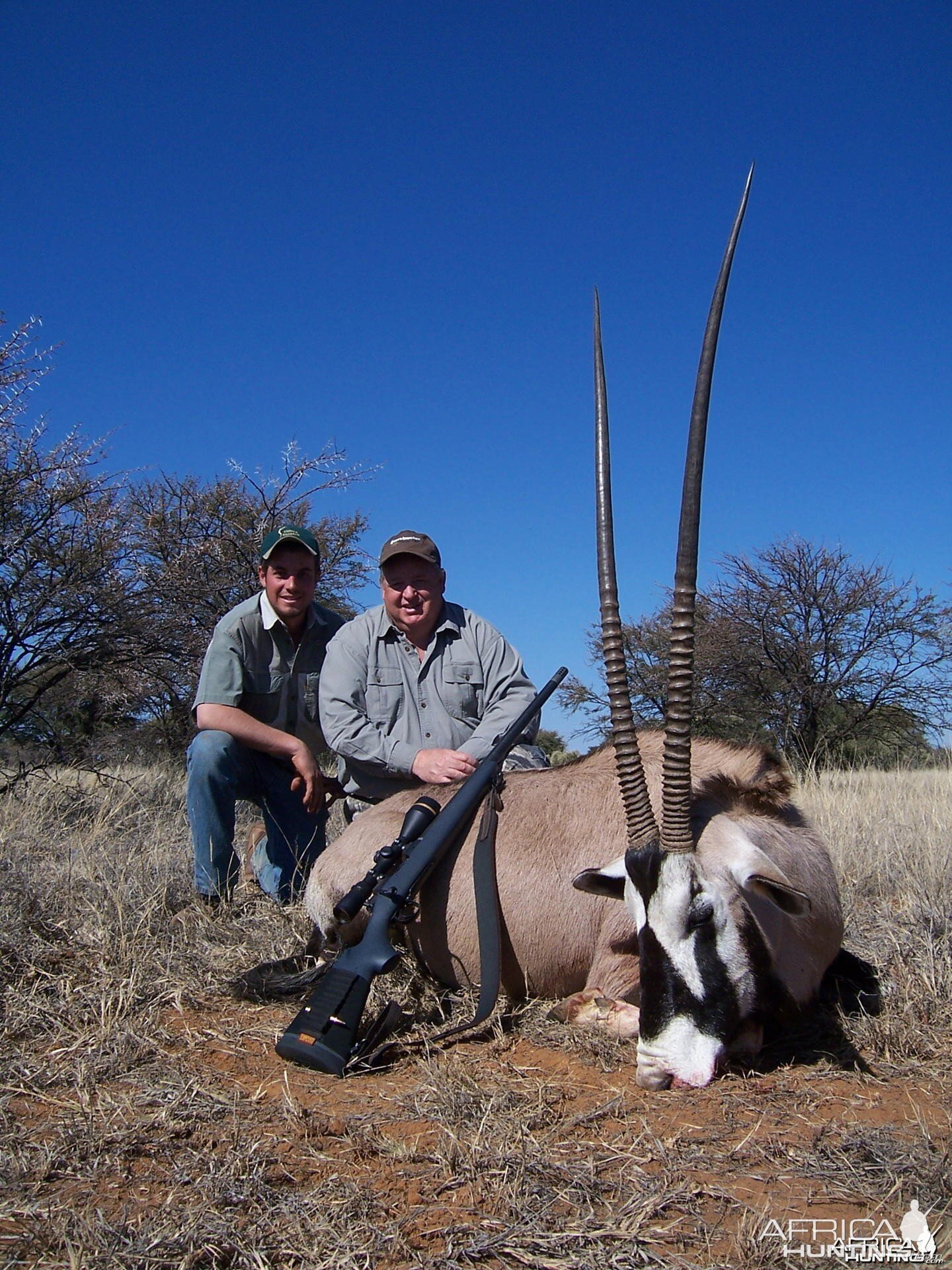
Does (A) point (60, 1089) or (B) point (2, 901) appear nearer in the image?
(A) point (60, 1089)

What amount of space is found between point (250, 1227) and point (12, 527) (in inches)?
230

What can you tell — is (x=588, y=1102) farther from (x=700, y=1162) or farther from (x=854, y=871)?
(x=854, y=871)

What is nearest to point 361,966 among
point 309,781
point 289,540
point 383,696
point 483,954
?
point 483,954

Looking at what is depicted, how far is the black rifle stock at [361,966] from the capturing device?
109 inches

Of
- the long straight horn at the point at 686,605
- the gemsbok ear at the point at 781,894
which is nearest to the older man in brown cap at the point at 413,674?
the long straight horn at the point at 686,605

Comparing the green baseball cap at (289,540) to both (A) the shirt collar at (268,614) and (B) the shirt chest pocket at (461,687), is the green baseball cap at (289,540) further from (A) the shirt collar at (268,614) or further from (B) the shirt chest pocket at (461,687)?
(B) the shirt chest pocket at (461,687)

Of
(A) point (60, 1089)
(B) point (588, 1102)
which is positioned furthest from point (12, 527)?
(B) point (588, 1102)

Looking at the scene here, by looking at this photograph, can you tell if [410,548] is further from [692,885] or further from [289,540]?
[692,885]

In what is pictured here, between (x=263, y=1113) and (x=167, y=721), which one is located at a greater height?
(x=167, y=721)

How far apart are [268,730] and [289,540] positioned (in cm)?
97

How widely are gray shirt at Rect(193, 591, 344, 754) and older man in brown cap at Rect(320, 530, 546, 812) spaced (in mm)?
571

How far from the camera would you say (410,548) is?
448 cm

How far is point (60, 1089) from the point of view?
8.38 ft

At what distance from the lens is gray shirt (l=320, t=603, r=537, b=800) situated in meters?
4.45
